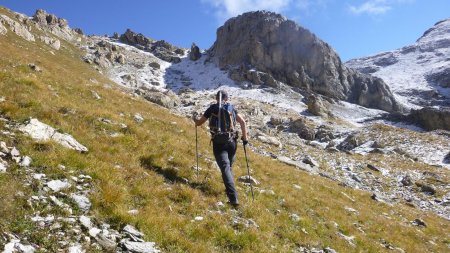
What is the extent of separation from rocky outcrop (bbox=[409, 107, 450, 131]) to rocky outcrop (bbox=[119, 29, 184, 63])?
82892mm

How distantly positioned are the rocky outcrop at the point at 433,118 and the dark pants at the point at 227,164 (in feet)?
232

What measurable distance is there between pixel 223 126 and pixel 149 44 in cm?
13597

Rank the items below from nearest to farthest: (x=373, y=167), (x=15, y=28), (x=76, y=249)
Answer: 1. (x=76, y=249)
2. (x=373, y=167)
3. (x=15, y=28)

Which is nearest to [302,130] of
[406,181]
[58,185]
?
[406,181]

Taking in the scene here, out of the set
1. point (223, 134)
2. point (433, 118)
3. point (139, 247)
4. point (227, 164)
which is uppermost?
point (433, 118)

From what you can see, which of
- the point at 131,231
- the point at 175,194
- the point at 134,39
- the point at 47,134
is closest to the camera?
the point at 131,231

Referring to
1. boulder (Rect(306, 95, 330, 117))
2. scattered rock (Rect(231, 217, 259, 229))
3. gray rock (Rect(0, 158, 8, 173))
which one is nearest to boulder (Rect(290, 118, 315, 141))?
boulder (Rect(306, 95, 330, 117))

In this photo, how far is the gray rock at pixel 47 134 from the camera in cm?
992

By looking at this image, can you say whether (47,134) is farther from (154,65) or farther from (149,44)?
(149,44)

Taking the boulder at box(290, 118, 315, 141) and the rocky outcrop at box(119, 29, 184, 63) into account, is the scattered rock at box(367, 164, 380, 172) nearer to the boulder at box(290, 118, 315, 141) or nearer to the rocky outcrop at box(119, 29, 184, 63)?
the boulder at box(290, 118, 315, 141)

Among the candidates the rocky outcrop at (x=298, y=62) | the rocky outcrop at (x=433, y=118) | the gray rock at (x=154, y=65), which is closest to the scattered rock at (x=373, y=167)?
the rocky outcrop at (x=433, y=118)

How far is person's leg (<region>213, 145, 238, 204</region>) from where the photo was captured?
35.6 feet

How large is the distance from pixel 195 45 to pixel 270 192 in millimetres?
122932

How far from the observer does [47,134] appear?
10.2 meters
